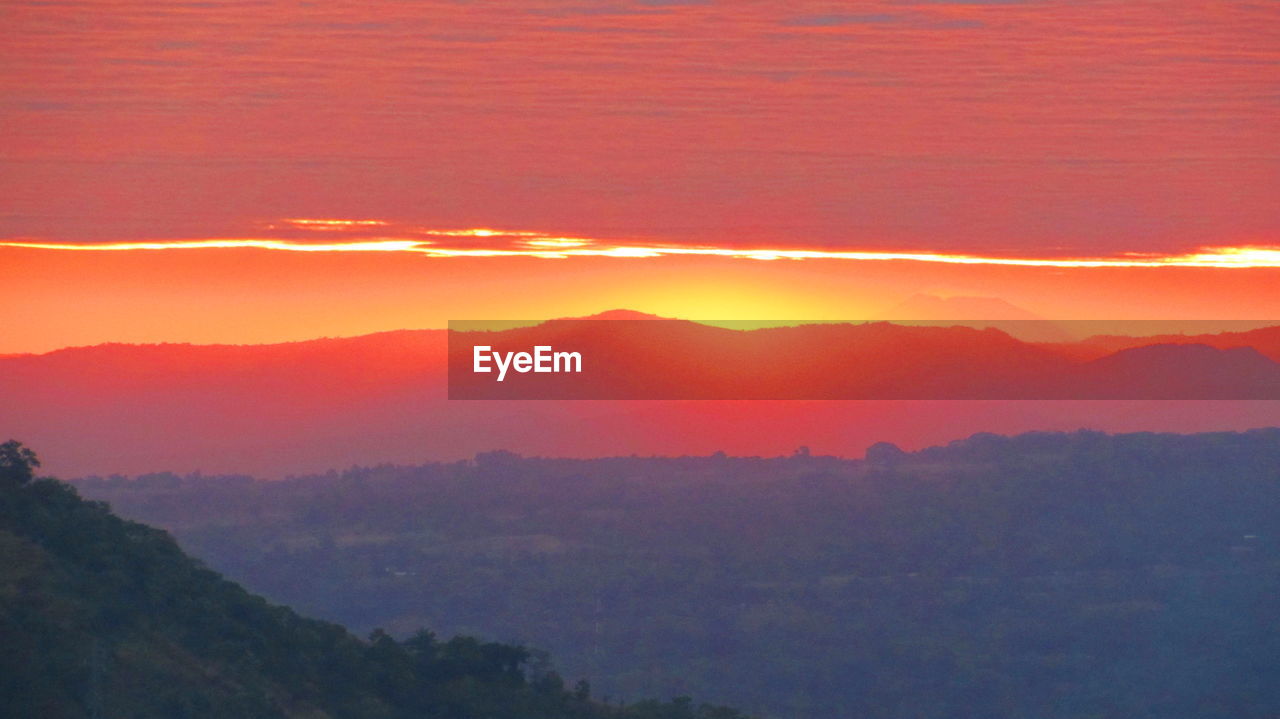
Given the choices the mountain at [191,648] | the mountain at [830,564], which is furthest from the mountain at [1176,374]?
the mountain at [191,648]

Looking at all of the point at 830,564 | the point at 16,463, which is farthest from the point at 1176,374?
the point at 16,463

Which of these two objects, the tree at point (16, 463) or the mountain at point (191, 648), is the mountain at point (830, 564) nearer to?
the mountain at point (191, 648)

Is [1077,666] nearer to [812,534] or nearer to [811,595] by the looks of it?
[811,595]

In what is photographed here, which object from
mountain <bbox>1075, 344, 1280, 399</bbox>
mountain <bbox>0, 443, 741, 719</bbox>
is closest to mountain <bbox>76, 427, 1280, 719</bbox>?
mountain <bbox>1075, 344, 1280, 399</bbox>

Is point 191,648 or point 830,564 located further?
point 830,564

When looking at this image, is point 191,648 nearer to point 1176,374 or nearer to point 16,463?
point 16,463

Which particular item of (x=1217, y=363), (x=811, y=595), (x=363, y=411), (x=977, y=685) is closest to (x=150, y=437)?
(x=363, y=411)
